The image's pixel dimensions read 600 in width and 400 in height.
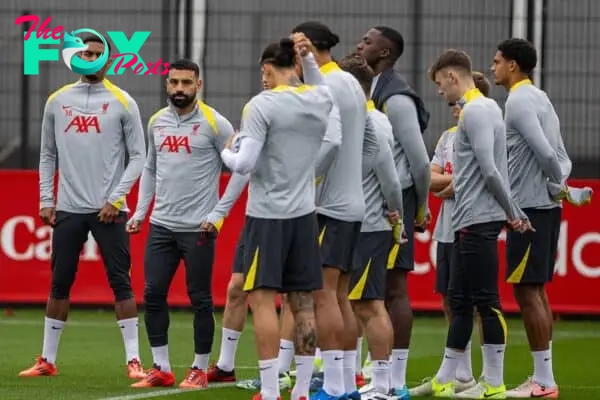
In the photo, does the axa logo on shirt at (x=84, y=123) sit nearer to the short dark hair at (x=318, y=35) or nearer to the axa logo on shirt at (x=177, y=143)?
the axa logo on shirt at (x=177, y=143)

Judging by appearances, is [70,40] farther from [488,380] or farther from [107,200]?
[488,380]

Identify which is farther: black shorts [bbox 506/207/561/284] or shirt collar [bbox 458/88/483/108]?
black shorts [bbox 506/207/561/284]

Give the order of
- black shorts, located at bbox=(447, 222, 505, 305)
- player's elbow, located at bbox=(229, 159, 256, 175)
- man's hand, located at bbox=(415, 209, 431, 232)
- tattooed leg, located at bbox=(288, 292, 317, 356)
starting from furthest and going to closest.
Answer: man's hand, located at bbox=(415, 209, 431, 232) < black shorts, located at bbox=(447, 222, 505, 305) < tattooed leg, located at bbox=(288, 292, 317, 356) < player's elbow, located at bbox=(229, 159, 256, 175)

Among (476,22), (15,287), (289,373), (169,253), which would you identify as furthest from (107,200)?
(476,22)

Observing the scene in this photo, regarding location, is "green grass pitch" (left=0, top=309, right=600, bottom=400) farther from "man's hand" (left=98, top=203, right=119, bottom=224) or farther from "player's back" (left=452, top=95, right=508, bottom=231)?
"player's back" (left=452, top=95, right=508, bottom=231)

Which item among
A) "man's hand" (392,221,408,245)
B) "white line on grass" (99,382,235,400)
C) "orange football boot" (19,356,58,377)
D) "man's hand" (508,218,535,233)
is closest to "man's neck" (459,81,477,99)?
"man's hand" (508,218,535,233)

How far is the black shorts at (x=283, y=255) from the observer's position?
9.55 metres

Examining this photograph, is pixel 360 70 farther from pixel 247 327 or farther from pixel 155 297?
pixel 247 327

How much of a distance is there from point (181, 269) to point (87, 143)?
563cm

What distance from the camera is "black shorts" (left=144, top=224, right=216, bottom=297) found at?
11570 millimetres

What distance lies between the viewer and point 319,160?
9.82 meters

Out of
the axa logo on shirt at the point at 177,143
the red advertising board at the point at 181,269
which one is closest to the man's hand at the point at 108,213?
the axa logo on shirt at the point at 177,143

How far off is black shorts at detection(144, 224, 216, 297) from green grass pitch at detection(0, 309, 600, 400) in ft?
2.39

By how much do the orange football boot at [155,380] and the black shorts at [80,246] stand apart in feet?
2.75
